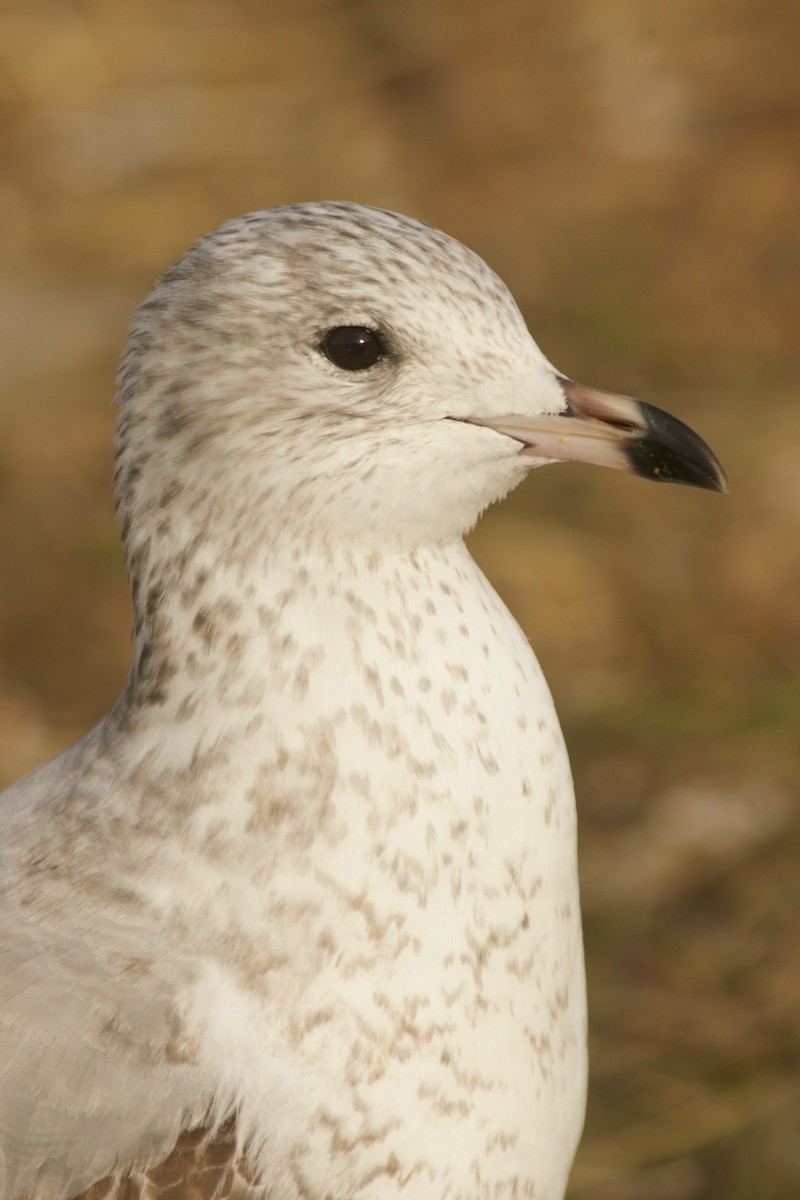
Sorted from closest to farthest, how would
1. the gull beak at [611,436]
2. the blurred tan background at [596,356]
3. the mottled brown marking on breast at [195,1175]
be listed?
the mottled brown marking on breast at [195,1175] < the gull beak at [611,436] < the blurred tan background at [596,356]

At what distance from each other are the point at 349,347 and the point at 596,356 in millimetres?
4093

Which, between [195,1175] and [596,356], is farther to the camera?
[596,356]

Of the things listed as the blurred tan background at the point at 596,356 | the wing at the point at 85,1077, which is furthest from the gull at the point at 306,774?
the blurred tan background at the point at 596,356

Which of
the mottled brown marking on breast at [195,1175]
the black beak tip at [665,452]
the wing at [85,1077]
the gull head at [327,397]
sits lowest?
the mottled brown marking on breast at [195,1175]

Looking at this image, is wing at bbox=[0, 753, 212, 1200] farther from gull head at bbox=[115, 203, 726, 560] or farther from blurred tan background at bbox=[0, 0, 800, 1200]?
blurred tan background at bbox=[0, 0, 800, 1200]

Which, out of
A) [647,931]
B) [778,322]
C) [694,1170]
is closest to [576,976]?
[694,1170]

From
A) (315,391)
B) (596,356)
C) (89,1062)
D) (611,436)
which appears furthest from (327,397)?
(596,356)

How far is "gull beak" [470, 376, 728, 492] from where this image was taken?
2082mm

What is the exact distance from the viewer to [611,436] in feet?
6.89

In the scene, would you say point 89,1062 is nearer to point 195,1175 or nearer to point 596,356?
point 195,1175

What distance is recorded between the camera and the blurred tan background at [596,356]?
390 cm

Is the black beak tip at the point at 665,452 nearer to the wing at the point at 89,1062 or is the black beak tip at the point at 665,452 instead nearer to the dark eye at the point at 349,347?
the dark eye at the point at 349,347

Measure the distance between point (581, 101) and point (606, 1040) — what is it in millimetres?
4873

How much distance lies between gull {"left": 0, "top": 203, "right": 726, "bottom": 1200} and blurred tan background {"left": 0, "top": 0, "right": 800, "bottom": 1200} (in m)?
1.66
